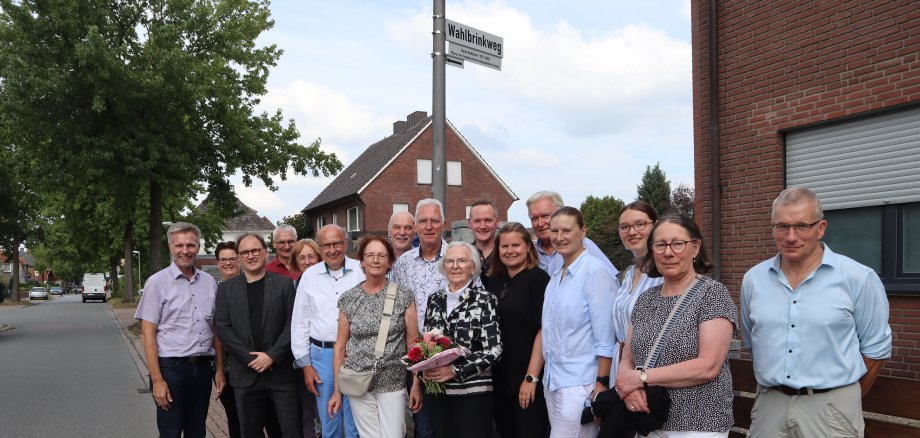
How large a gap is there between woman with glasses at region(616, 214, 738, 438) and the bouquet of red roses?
1.13 m

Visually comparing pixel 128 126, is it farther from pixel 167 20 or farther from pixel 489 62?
pixel 489 62

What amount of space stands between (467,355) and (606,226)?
3917 centimetres

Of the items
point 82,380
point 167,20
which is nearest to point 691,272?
point 82,380

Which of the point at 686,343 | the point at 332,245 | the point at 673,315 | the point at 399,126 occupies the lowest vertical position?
the point at 686,343

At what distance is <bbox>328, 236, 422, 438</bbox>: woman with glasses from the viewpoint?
4.74 metres

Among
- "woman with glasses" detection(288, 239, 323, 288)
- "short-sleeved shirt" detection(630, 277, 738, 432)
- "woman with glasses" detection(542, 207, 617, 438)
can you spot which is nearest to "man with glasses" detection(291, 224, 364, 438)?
"woman with glasses" detection(288, 239, 323, 288)

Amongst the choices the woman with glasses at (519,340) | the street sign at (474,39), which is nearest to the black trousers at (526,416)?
the woman with glasses at (519,340)

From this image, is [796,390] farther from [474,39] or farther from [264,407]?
[474,39]

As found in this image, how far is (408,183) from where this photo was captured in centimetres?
4303

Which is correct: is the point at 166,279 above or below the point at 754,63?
below

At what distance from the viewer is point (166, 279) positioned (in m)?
5.49

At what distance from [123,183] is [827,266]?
1985 centimetres

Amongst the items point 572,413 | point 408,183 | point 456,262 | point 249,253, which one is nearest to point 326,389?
point 249,253

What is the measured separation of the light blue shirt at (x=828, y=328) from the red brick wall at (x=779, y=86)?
4.44 meters
